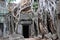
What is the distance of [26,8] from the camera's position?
1736 cm

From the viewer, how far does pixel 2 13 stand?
1648 centimetres

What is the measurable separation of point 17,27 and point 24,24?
0.92m

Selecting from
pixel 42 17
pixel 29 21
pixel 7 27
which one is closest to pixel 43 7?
pixel 42 17

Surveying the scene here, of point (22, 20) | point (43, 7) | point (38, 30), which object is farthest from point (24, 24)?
point (43, 7)

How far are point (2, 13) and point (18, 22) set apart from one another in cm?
204

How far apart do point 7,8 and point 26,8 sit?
7.20 ft

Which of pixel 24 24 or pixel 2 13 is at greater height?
pixel 2 13

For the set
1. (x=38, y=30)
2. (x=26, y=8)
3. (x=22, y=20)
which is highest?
(x=26, y=8)

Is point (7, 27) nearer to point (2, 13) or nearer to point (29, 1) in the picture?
point (2, 13)

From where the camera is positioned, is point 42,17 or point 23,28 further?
point 23,28

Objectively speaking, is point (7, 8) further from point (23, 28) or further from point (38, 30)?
point (38, 30)

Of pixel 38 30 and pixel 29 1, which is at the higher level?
pixel 29 1

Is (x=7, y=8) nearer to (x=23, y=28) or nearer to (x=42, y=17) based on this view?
(x=23, y=28)

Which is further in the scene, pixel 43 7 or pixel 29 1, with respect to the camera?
pixel 29 1
